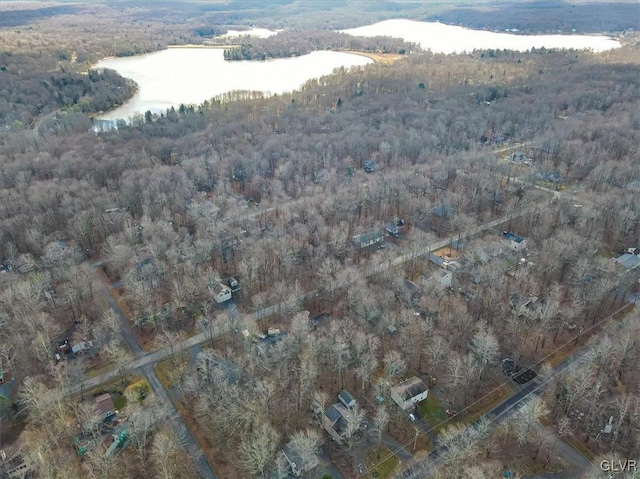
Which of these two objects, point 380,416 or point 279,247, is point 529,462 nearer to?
point 380,416

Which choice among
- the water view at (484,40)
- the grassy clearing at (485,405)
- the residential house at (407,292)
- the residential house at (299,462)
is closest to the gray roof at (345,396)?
the residential house at (299,462)

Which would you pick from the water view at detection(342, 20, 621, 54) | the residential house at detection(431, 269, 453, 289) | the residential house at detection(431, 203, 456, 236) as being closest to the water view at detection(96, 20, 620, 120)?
the water view at detection(342, 20, 621, 54)

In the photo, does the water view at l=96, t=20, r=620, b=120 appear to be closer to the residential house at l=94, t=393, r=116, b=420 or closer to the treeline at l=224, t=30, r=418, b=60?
the treeline at l=224, t=30, r=418, b=60

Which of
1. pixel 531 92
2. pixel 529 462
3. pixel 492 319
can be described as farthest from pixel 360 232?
pixel 531 92

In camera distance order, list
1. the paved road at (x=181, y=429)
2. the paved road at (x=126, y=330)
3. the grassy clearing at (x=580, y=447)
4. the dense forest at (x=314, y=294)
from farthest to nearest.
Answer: the paved road at (x=126, y=330)
the dense forest at (x=314, y=294)
the grassy clearing at (x=580, y=447)
the paved road at (x=181, y=429)

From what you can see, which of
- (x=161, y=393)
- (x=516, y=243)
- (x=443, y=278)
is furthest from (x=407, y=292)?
(x=161, y=393)

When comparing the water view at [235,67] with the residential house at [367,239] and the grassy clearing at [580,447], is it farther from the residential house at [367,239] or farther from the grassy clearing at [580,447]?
the grassy clearing at [580,447]
